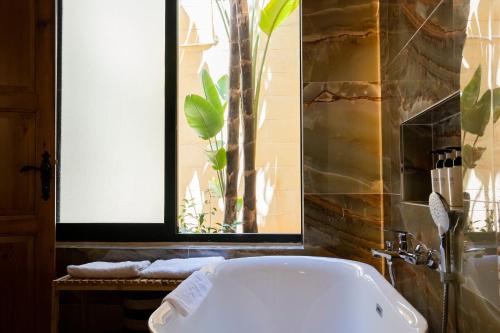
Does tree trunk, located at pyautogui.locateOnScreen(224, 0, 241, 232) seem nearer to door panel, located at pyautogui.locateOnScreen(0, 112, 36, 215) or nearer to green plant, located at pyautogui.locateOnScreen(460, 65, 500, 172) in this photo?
door panel, located at pyautogui.locateOnScreen(0, 112, 36, 215)

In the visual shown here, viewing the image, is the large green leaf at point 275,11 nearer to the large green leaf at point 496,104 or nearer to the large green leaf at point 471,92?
the large green leaf at point 471,92

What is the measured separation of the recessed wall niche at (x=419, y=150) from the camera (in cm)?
162

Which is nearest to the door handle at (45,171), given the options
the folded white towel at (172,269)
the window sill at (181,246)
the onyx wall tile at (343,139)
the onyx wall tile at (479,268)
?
the window sill at (181,246)

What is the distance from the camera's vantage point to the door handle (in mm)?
2113

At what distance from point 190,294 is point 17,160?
1.43 m

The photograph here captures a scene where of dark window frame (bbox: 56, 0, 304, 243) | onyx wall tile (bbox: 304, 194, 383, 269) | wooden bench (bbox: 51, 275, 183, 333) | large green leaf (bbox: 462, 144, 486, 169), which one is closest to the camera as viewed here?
large green leaf (bbox: 462, 144, 486, 169)

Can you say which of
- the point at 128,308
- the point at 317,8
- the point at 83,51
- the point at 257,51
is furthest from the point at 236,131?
the point at 128,308

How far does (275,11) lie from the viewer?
2.37m

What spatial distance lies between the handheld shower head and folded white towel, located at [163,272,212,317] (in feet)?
3.01

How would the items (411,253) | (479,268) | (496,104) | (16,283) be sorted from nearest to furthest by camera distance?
(496,104) < (479,268) < (411,253) < (16,283)

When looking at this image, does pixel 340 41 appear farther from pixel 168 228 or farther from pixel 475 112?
pixel 168 228

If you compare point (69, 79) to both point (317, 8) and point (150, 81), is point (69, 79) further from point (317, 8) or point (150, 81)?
point (317, 8)

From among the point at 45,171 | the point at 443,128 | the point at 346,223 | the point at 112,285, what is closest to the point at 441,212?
the point at 443,128

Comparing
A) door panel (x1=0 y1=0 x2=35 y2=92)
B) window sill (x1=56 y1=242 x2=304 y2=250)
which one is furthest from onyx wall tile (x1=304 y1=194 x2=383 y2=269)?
door panel (x1=0 y1=0 x2=35 y2=92)
